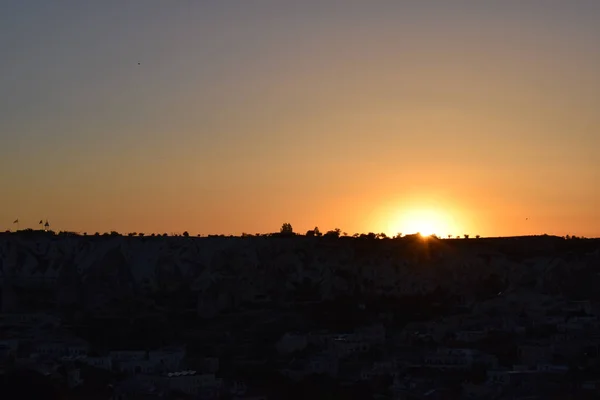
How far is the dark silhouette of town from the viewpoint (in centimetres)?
3192

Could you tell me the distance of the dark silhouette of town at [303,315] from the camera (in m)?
31.9

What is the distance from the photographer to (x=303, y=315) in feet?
152

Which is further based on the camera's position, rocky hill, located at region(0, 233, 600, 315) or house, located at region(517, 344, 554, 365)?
rocky hill, located at region(0, 233, 600, 315)

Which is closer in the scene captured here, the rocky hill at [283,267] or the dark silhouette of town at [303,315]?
the dark silhouette of town at [303,315]

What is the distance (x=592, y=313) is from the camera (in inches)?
1710

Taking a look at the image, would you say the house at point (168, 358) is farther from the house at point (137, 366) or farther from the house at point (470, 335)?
the house at point (470, 335)

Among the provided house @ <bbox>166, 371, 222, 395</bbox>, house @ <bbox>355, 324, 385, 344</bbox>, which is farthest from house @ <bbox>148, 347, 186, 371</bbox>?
house @ <bbox>355, 324, 385, 344</bbox>

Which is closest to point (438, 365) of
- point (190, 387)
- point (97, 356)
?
point (190, 387)

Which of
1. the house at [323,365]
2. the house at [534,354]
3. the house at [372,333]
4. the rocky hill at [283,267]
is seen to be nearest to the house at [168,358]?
the house at [323,365]

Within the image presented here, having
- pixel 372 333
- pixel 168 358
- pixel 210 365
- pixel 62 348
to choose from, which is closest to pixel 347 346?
pixel 372 333

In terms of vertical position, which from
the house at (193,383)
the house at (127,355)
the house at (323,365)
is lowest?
the house at (193,383)

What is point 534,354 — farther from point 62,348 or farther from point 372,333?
point 62,348

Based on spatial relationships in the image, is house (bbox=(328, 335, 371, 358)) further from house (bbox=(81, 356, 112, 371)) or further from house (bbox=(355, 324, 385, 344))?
house (bbox=(81, 356, 112, 371))

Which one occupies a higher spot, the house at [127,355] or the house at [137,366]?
the house at [127,355]
